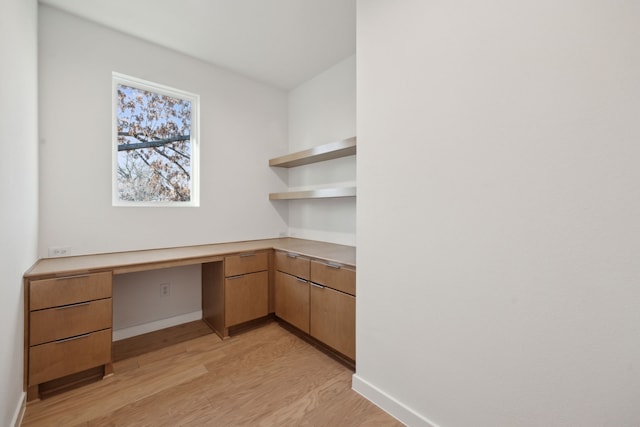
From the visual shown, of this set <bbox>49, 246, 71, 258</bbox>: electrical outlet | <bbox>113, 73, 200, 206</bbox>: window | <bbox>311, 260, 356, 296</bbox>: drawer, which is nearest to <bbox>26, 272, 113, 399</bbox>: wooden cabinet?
<bbox>49, 246, 71, 258</bbox>: electrical outlet

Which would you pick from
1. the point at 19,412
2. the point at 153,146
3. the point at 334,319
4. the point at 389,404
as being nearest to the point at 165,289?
the point at 19,412

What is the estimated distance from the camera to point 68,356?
5.61 ft

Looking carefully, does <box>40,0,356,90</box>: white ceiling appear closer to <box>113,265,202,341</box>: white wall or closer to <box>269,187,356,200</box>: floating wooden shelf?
<box>269,187,356,200</box>: floating wooden shelf

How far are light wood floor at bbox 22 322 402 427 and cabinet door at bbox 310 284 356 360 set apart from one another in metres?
0.18

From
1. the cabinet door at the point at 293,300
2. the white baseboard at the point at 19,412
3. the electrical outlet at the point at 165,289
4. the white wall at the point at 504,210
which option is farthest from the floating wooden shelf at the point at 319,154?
the white baseboard at the point at 19,412

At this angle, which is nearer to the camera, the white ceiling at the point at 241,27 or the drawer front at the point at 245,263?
the white ceiling at the point at 241,27

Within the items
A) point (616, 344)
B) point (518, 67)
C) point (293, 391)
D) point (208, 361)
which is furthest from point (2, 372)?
point (518, 67)

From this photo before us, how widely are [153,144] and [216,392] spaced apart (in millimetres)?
2298

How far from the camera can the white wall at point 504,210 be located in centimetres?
89

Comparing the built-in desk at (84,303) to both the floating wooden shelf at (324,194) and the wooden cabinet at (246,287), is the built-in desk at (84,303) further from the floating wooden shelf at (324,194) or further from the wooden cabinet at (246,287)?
the floating wooden shelf at (324,194)

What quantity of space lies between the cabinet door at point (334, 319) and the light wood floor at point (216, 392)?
18 centimetres

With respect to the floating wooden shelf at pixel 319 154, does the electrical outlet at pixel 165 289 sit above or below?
below

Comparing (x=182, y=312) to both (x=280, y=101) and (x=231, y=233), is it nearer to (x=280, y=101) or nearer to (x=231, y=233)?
(x=231, y=233)

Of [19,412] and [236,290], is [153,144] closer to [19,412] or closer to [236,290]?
[236,290]
